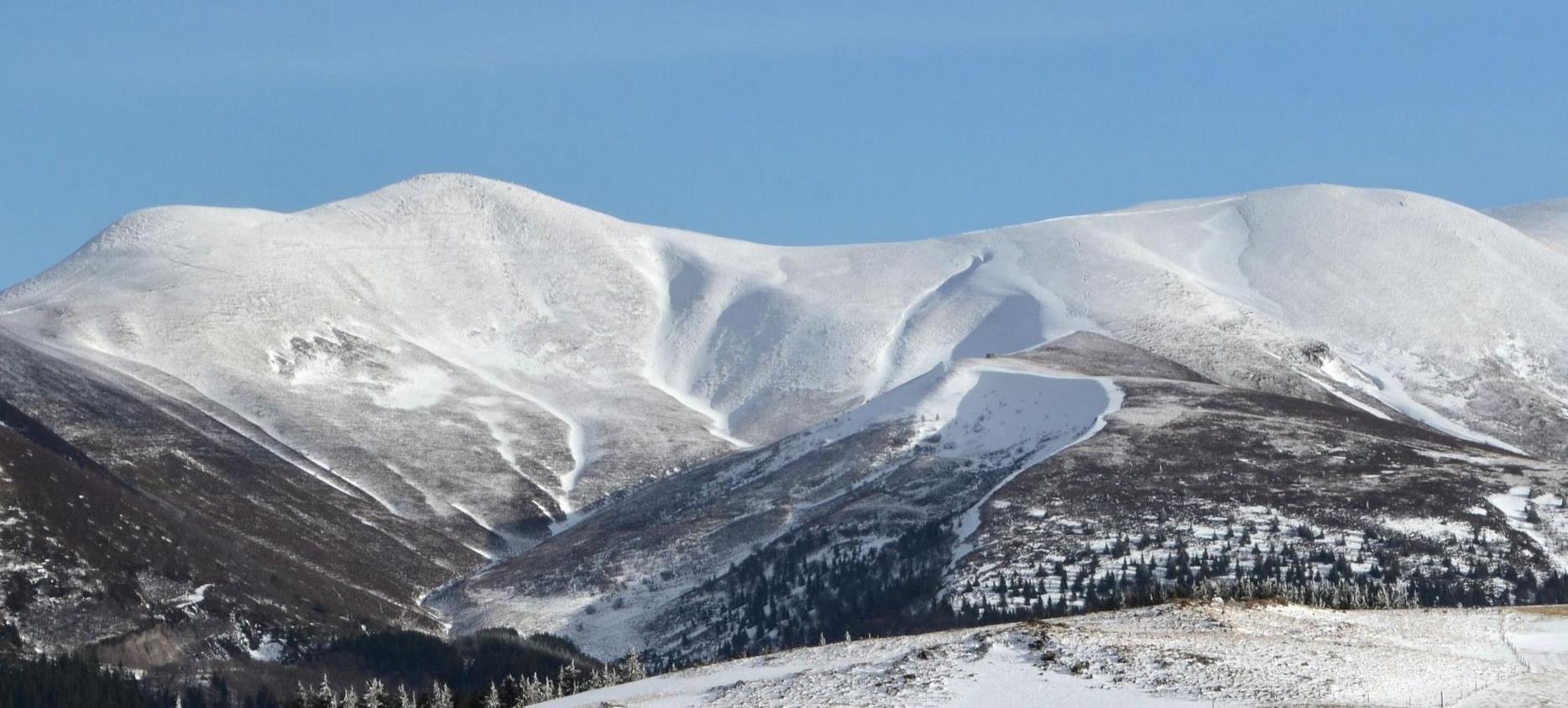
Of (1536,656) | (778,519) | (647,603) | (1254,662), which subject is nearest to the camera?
(1254,662)

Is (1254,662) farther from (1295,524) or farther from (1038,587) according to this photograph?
(1295,524)

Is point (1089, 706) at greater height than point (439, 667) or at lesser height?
lesser

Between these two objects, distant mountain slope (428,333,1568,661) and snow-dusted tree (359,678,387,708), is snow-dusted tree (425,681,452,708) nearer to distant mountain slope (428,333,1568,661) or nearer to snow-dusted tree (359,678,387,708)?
snow-dusted tree (359,678,387,708)

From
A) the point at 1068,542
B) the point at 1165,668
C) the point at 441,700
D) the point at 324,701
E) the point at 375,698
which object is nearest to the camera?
the point at 1165,668

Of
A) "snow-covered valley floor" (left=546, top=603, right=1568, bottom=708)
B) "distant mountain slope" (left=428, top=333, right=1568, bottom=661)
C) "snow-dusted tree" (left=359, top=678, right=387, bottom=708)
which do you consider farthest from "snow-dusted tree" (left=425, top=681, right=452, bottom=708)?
"distant mountain slope" (left=428, top=333, right=1568, bottom=661)

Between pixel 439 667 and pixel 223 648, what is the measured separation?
1809 centimetres

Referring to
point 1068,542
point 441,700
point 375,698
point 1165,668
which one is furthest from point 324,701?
point 1068,542

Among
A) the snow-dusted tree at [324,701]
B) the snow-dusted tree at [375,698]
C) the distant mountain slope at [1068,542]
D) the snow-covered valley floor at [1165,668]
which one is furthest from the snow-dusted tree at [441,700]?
the distant mountain slope at [1068,542]

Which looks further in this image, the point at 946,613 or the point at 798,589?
the point at 798,589

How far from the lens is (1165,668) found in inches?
2589

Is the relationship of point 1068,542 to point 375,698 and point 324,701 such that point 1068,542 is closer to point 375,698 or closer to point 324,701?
point 375,698

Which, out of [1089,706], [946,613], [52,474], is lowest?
[1089,706]

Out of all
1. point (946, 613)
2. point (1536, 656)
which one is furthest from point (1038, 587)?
point (1536, 656)

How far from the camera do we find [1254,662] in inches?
2625
